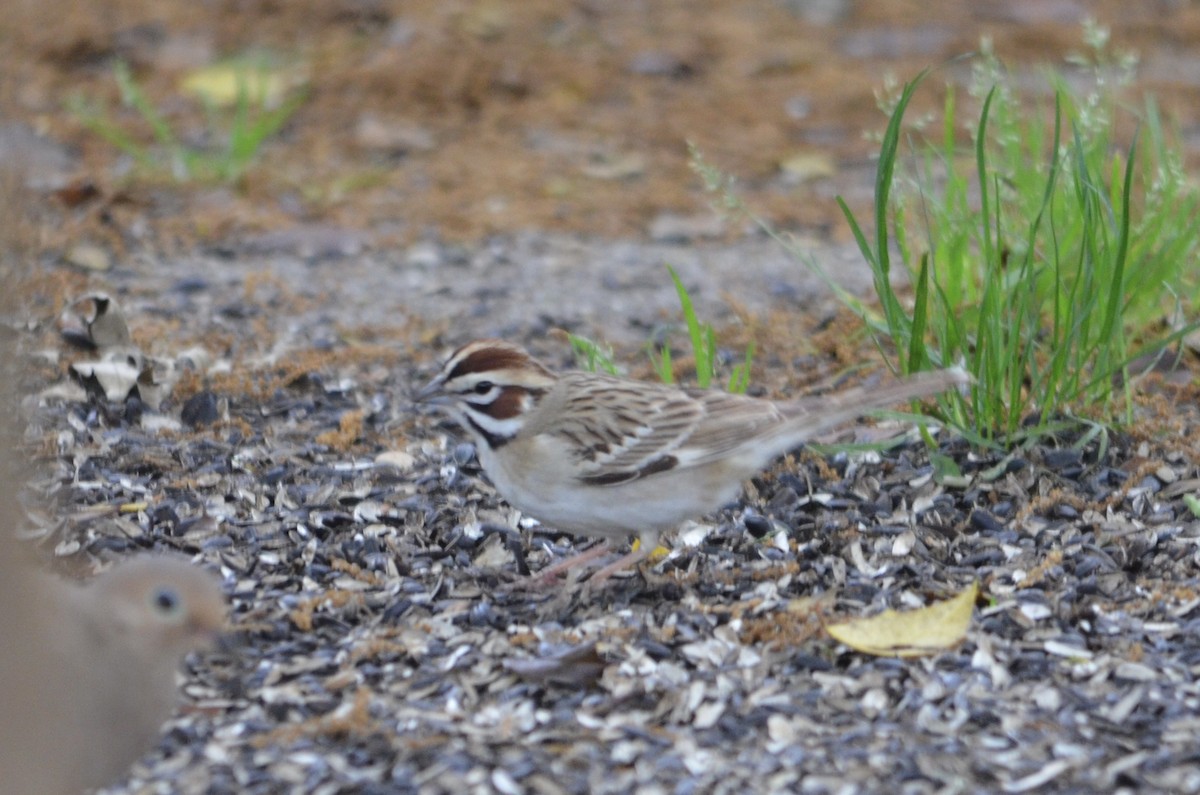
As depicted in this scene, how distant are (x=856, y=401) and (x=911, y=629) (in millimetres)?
894

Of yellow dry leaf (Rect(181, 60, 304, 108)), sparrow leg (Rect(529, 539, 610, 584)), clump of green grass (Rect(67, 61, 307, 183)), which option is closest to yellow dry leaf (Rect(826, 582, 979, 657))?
sparrow leg (Rect(529, 539, 610, 584))

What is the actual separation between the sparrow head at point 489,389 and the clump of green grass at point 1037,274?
105 centimetres

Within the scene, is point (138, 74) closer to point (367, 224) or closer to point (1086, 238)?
point (367, 224)

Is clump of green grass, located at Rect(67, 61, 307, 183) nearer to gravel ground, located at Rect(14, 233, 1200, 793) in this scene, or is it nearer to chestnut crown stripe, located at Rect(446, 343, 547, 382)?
gravel ground, located at Rect(14, 233, 1200, 793)

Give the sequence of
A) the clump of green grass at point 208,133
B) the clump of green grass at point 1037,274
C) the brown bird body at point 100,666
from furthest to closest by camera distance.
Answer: the clump of green grass at point 208,133 < the clump of green grass at point 1037,274 < the brown bird body at point 100,666

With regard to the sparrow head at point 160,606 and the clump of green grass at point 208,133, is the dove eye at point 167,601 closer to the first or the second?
the sparrow head at point 160,606

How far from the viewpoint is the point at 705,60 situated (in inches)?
464

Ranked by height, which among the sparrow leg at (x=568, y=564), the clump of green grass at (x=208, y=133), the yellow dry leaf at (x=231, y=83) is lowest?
the sparrow leg at (x=568, y=564)

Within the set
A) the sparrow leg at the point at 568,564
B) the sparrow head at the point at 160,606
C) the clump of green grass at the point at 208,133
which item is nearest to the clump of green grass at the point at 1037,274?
the sparrow leg at the point at 568,564

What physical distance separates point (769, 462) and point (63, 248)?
434 centimetres

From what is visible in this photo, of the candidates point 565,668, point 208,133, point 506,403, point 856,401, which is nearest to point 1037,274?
point 856,401

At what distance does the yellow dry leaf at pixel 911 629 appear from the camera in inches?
183

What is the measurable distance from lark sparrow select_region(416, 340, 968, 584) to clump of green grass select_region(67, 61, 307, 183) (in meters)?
4.70

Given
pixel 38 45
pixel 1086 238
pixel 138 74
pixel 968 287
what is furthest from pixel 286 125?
pixel 1086 238
